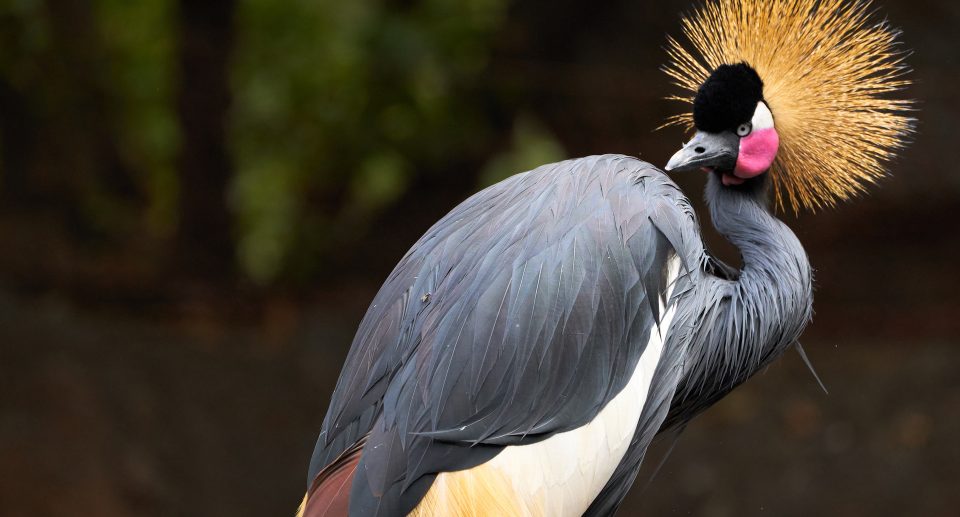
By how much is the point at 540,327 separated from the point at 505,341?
6 cm

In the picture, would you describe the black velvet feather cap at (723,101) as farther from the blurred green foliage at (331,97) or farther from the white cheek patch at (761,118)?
the blurred green foliage at (331,97)

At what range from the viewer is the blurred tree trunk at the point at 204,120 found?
382cm

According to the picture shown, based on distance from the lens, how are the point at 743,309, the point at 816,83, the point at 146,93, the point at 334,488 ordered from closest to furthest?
1. the point at 334,488
2. the point at 743,309
3. the point at 816,83
4. the point at 146,93

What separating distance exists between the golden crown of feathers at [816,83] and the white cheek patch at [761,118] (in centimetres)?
5

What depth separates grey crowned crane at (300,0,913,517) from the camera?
1.73 metres

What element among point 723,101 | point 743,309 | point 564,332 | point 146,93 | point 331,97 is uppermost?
point 146,93

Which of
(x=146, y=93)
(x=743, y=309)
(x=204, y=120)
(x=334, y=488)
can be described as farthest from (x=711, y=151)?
(x=146, y=93)

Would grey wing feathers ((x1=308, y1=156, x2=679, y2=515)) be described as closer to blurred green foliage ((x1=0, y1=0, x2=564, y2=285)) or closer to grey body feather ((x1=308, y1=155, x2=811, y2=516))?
grey body feather ((x1=308, y1=155, x2=811, y2=516))

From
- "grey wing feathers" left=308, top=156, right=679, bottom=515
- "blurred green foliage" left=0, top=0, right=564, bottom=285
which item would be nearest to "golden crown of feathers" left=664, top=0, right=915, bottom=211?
"grey wing feathers" left=308, top=156, right=679, bottom=515

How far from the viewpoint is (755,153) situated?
6.80ft

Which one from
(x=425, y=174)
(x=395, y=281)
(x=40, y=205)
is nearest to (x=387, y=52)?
(x=425, y=174)

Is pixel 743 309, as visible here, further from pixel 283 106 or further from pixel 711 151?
pixel 283 106

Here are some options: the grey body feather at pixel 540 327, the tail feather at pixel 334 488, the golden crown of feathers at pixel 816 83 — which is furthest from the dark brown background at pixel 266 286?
the tail feather at pixel 334 488

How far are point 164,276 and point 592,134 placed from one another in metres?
1.65
